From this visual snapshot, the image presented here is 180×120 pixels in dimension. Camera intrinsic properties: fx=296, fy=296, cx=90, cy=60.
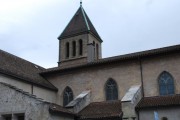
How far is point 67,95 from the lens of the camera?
91.0ft

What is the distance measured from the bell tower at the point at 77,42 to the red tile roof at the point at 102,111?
34.5 ft

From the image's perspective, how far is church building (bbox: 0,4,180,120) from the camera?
68.2ft

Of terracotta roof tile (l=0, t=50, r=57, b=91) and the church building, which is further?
terracotta roof tile (l=0, t=50, r=57, b=91)

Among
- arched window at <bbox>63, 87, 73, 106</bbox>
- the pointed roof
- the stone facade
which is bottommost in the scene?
arched window at <bbox>63, 87, 73, 106</bbox>

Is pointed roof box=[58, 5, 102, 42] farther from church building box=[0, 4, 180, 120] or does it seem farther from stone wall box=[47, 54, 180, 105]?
stone wall box=[47, 54, 180, 105]

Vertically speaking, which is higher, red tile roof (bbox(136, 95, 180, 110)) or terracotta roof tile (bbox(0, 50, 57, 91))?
terracotta roof tile (bbox(0, 50, 57, 91))

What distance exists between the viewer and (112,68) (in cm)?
2584

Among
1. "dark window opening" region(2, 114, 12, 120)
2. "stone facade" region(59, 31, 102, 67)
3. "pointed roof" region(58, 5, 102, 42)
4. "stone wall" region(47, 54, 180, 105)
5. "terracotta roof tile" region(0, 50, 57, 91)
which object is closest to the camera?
"dark window opening" region(2, 114, 12, 120)

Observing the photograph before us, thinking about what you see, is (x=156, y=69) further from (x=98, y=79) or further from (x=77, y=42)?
(x=77, y=42)

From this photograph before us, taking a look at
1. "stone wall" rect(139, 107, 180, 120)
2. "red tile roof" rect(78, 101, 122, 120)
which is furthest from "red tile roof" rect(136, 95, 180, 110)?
"red tile roof" rect(78, 101, 122, 120)

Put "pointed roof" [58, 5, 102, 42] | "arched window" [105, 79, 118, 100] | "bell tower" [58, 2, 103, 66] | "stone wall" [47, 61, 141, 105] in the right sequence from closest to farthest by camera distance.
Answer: "stone wall" [47, 61, 141, 105]
"arched window" [105, 79, 118, 100]
"bell tower" [58, 2, 103, 66]
"pointed roof" [58, 5, 102, 42]

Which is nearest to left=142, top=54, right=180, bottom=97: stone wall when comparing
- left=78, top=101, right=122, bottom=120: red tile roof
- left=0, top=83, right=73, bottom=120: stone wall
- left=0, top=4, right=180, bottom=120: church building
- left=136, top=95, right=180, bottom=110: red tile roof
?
left=0, top=4, right=180, bottom=120: church building

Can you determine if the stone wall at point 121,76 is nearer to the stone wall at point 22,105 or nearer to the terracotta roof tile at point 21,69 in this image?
the terracotta roof tile at point 21,69

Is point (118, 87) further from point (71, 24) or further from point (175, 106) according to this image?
point (71, 24)
